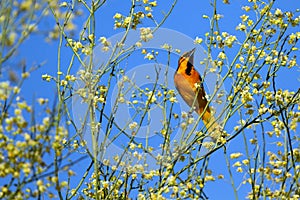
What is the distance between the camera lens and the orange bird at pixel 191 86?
12.0 feet

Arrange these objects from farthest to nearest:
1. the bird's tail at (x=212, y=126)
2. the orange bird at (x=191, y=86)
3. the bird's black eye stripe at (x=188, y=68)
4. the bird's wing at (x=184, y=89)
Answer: the bird's black eye stripe at (x=188, y=68) < the bird's wing at (x=184, y=89) < the orange bird at (x=191, y=86) < the bird's tail at (x=212, y=126)

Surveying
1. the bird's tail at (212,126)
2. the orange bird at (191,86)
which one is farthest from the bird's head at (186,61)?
the bird's tail at (212,126)

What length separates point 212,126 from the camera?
361 cm

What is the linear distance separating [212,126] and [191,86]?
37cm

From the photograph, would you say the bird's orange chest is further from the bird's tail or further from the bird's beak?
the bird's tail

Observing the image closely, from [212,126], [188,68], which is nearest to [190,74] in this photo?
[188,68]

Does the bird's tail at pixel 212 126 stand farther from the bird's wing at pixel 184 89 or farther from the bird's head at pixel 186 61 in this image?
the bird's head at pixel 186 61

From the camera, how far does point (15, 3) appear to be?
2357 millimetres

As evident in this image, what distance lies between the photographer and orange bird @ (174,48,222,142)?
3.67 metres

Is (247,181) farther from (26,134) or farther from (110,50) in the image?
(26,134)

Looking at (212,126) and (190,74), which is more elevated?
(190,74)

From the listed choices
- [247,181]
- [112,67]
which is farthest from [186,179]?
[112,67]

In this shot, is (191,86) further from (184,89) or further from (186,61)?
(186,61)

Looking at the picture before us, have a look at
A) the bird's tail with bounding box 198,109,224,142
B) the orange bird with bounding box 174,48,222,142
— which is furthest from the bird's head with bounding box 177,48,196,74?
the bird's tail with bounding box 198,109,224,142
